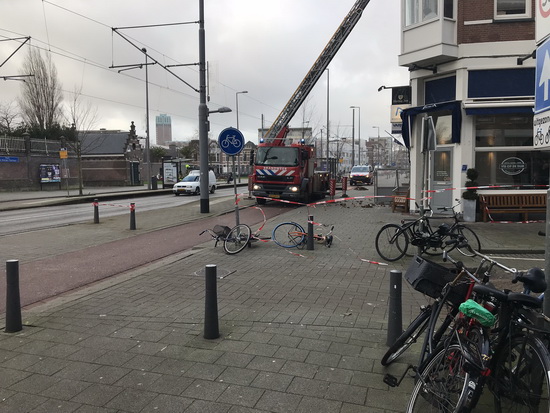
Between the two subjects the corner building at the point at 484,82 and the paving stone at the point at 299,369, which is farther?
the corner building at the point at 484,82

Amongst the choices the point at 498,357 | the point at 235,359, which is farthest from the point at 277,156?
the point at 498,357

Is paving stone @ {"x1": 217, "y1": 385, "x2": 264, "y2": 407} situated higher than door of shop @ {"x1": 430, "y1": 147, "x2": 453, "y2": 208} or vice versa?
door of shop @ {"x1": 430, "y1": 147, "x2": 453, "y2": 208}

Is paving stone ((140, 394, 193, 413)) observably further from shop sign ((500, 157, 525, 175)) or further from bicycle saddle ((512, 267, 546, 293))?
shop sign ((500, 157, 525, 175))

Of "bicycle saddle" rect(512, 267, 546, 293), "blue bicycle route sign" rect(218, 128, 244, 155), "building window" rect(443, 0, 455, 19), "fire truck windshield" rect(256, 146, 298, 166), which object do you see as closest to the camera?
"bicycle saddle" rect(512, 267, 546, 293)

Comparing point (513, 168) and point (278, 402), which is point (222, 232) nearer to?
point (278, 402)

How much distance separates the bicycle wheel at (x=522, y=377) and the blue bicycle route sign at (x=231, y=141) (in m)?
8.30

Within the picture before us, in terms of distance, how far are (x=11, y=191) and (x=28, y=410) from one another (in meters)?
38.9

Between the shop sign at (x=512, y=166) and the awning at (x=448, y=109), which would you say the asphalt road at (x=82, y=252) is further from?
the shop sign at (x=512, y=166)

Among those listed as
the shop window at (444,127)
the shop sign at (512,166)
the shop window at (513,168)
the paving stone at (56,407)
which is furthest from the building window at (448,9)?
the paving stone at (56,407)

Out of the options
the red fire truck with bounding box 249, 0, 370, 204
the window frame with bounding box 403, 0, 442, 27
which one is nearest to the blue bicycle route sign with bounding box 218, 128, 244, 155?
the window frame with bounding box 403, 0, 442, 27

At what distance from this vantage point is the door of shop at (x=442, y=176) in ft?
46.1

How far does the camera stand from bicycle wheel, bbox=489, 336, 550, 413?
2309 millimetres

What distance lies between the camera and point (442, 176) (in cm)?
1429

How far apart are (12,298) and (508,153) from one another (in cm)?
1347
